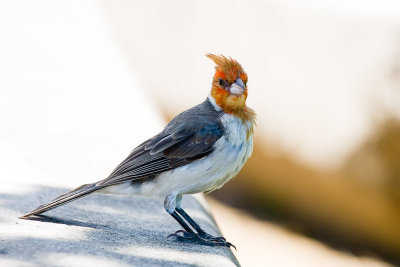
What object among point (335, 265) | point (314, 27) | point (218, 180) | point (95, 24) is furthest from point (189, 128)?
point (95, 24)

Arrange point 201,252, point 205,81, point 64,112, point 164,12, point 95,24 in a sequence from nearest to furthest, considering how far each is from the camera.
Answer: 1. point 201,252
2. point 64,112
3. point 205,81
4. point 164,12
5. point 95,24

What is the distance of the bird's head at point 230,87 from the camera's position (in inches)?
189

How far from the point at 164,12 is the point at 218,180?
18.1ft

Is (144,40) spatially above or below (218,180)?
above

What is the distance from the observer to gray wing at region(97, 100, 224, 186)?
461 cm

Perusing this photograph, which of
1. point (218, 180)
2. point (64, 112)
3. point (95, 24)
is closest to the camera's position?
point (218, 180)

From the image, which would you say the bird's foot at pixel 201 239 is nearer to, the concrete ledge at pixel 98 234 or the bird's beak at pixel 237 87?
the concrete ledge at pixel 98 234

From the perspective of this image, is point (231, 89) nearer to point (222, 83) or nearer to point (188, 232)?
point (222, 83)

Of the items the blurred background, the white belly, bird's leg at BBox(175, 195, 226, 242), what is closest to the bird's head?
the white belly

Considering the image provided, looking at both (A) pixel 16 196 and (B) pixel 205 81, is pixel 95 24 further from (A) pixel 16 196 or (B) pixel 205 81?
(A) pixel 16 196

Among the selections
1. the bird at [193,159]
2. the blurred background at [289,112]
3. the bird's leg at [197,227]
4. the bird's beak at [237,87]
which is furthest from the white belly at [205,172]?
the blurred background at [289,112]

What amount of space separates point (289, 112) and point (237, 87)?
342cm

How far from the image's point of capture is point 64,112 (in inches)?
285

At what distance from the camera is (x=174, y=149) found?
4695 mm
